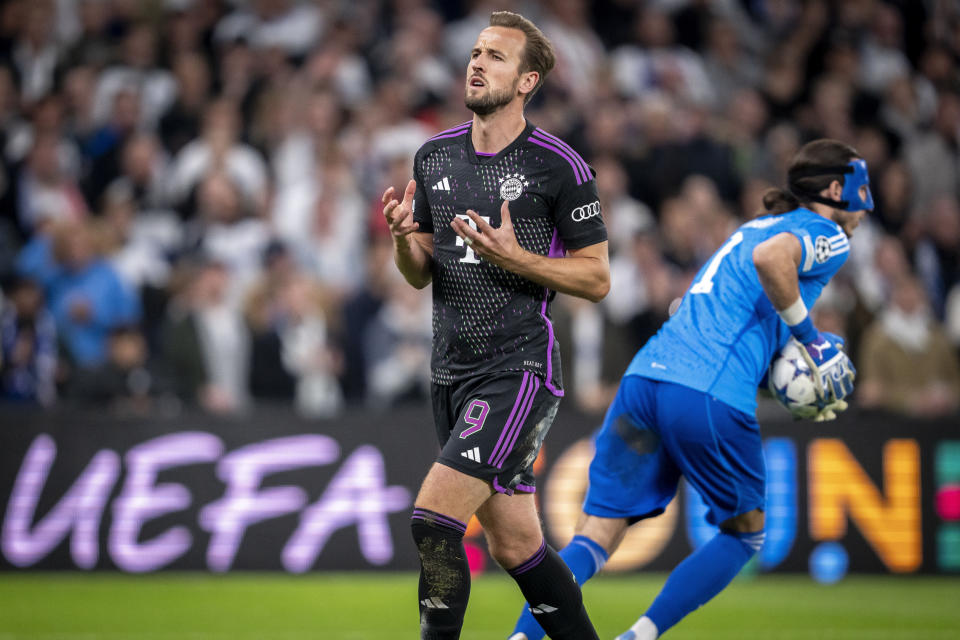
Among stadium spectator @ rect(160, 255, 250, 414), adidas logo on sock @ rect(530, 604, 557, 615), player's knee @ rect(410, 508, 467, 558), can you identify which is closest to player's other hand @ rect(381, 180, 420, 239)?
player's knee @ rect(410, 508, 467, 558)

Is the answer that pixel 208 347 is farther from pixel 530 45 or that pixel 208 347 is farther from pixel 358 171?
pixel 530 45

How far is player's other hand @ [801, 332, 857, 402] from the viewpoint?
583cm

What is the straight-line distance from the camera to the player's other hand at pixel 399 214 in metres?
4.96

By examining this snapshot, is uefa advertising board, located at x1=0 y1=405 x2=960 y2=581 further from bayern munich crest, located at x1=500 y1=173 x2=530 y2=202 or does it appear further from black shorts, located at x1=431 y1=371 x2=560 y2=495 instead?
bayern munich crest, located at x1=500 y1=173 x2=530 y2=202

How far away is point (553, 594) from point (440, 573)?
1.66 ft

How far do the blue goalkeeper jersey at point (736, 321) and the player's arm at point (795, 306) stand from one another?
0.09 m

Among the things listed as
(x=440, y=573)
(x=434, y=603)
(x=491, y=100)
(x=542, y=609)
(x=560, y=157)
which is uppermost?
(x=491, y=100)

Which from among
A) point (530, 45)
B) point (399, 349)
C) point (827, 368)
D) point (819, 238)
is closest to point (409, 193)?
point (530, 45)

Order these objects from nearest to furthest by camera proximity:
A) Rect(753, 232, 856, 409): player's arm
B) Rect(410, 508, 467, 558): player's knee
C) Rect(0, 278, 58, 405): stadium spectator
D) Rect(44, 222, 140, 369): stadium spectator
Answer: Rect(410, 508, 467, 558): player's knee < Rect(753, 232, 856, 409): player's arm < Rect(0, 278, 58, 405): stadium spectator < Rect(44, 222, 140, 369): stadium spectator

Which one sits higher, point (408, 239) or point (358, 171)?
point (358, 171)

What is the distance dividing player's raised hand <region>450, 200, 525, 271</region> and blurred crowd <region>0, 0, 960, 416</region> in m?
6.38

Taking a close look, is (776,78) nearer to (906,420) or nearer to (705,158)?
(705,158)

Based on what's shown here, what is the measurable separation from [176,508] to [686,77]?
25.3 ft

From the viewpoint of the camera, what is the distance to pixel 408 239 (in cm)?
523
